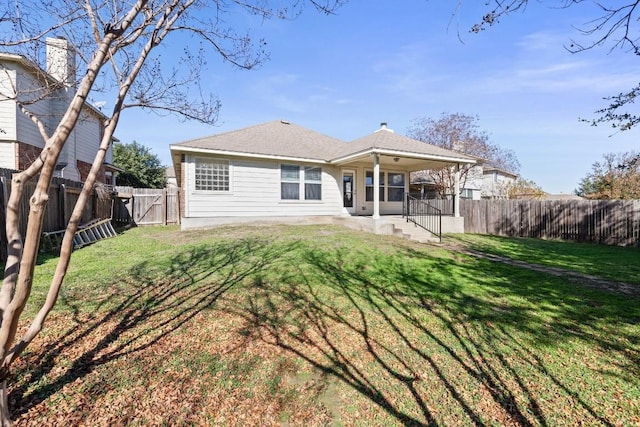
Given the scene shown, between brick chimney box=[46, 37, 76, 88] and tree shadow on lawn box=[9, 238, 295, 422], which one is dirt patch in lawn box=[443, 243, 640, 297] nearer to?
tree shadow on lawn box=[9, 238, 295, 422]

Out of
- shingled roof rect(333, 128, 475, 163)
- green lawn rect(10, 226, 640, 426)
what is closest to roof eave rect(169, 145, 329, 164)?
shingled roof rect(333, 128, 475, 163)

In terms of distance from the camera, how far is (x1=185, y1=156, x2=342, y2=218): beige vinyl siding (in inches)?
464

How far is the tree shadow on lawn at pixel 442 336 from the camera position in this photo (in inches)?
101

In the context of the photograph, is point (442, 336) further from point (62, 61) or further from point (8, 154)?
point (8, 154)

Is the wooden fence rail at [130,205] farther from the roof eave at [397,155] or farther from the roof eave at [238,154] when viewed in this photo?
the roof eave at [397,155]

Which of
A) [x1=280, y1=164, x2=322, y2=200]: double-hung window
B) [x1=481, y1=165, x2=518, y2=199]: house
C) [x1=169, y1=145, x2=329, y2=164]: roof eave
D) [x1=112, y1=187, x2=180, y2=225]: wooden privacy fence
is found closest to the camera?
[x1=169, y1=145, x2=329, y2=164]: roof eave

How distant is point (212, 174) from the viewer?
12.0m

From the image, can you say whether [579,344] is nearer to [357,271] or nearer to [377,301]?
[377,301]

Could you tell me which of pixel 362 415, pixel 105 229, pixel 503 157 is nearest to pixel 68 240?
pixel 362 415

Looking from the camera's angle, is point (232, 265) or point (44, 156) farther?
point (232, 265)

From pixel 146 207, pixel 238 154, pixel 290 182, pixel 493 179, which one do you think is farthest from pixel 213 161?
pixel 493 179

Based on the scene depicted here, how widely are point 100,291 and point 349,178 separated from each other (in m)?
11.4

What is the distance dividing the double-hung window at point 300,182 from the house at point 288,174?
0.14ft

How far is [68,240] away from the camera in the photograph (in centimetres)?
197
